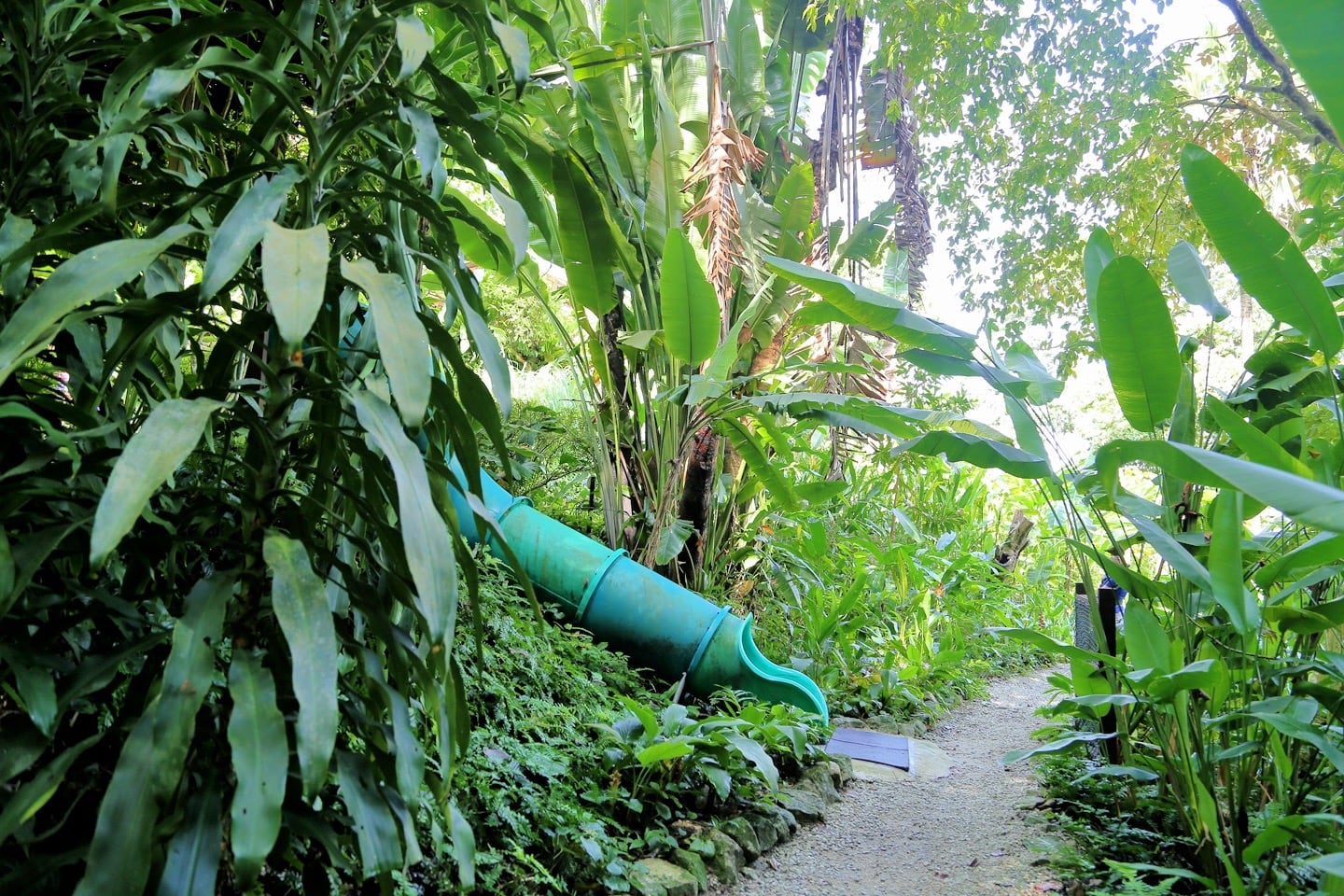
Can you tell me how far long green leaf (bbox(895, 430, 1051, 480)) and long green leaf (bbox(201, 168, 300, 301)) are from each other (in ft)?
6.09

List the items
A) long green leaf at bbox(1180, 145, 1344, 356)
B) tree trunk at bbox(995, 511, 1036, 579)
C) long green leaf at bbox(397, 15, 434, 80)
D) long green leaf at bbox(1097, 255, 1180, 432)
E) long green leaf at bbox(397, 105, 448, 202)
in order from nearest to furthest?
1. long green leaf at bbox(397, 15, 434, 80)
2. long green leaf at bbox(397, 105, 448, 202)
3. long green leaf at bbox(1180, 145, 1344, 356)
4. long green leaf at bbox(1097, 255, 1180, 432)
5. tree trunk at bbox(995, 511, 1036, 579)

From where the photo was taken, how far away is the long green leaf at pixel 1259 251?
1.83 m

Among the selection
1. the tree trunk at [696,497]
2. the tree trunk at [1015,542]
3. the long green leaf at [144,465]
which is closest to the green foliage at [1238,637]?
the long green leaf at [144,465]

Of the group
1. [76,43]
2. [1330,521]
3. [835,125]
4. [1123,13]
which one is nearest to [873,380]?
[835,125]

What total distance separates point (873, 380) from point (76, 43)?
3.99 metres

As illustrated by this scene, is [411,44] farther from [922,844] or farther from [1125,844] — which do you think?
[922,844]

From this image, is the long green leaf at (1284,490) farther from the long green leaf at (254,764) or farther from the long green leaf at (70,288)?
the long green leaf at (70,288)

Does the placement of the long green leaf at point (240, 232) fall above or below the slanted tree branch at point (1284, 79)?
below

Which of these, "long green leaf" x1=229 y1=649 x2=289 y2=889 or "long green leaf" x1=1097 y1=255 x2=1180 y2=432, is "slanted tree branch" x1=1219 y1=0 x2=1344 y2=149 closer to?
"long green leaf" x1=1097 y1=255 x2=1180 y2=432

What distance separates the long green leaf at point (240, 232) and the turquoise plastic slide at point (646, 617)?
2.34 m

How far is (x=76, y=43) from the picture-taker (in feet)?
4.26

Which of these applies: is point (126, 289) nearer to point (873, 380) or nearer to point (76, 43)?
point (76, 43)

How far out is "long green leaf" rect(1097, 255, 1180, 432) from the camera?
2025 mm

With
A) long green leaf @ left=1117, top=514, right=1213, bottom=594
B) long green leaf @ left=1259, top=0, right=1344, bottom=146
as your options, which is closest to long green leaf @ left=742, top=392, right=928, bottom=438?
long green leaf @ left=1117, top=514, right=1213, bottom=594
